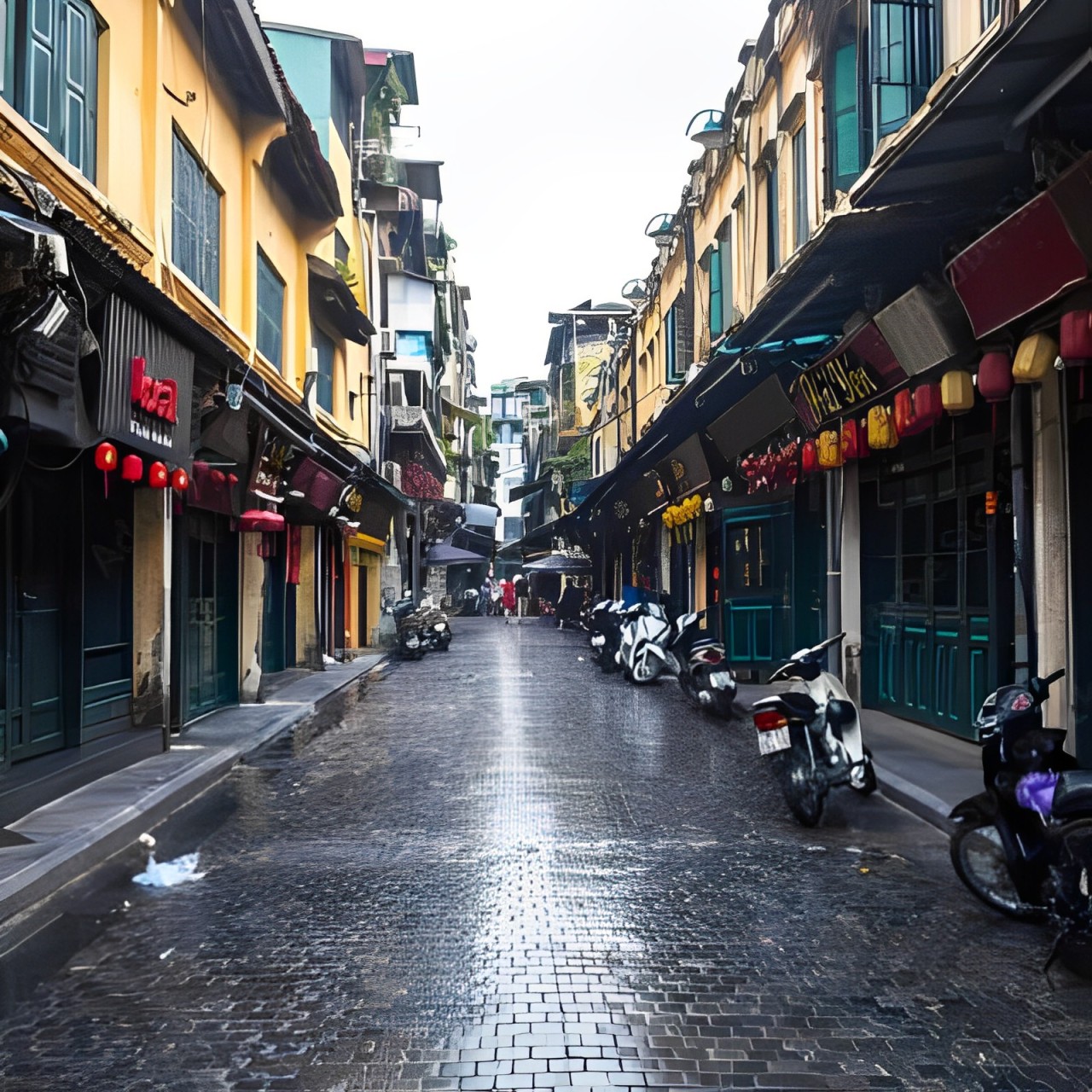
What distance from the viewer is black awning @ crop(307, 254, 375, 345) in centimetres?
2142

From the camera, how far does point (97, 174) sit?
1050 centimetres

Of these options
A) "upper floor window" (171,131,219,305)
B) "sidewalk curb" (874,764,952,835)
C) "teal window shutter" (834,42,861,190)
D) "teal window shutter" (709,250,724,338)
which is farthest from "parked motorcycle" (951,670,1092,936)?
"teal window shutter" (709,250,724,338)

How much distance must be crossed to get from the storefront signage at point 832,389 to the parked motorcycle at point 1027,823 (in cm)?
640

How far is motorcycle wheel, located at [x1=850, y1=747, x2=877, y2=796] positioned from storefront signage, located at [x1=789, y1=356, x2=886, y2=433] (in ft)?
15.3

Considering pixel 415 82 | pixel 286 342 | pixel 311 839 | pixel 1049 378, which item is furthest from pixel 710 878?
pixel 415 82

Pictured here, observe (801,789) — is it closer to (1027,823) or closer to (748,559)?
(1027,823)

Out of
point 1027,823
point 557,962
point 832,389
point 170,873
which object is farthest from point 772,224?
point 557,962

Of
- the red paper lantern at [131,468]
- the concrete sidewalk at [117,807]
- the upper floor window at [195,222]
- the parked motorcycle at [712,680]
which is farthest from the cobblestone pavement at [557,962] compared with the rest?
the upper floor window at [195,222]

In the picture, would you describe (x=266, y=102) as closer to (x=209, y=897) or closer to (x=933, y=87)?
(x=933, y=87)

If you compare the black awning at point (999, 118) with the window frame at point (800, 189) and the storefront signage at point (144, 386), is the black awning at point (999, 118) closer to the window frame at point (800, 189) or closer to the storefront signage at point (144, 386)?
the storefront signage at point (144, 386)

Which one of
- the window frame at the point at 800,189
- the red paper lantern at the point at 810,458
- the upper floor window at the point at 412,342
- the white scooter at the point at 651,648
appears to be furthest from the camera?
the upper floor window at the point at 412,342

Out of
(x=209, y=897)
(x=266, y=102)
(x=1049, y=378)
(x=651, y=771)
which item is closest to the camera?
(x=209, y=897)

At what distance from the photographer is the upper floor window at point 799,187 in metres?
16.0

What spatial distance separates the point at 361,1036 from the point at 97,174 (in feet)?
29.3
